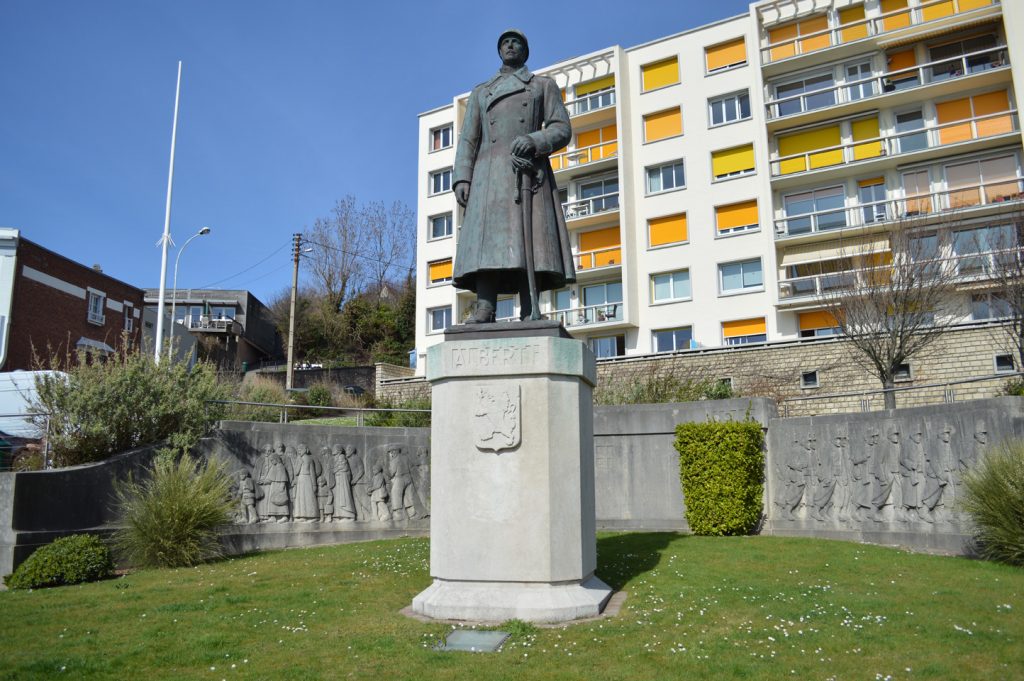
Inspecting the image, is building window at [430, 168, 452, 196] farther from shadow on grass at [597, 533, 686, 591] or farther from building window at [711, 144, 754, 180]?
shadow on grass at [597, 533, 686, 591]

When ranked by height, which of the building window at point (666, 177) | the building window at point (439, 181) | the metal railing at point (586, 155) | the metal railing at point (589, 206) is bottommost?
the metal railing at point (589, 206)

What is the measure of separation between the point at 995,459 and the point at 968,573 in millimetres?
1837

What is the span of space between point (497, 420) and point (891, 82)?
30696mm

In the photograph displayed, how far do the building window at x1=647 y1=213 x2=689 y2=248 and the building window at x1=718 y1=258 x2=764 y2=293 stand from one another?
2453 mm

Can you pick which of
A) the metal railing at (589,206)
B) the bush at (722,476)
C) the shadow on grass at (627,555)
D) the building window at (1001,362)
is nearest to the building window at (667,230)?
the metal railing at (589,206)

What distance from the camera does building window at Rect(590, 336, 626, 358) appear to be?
112ft

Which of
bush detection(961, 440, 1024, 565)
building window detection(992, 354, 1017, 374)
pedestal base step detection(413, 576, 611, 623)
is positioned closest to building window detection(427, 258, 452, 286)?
building window detection(992, 354, 1017, 374)

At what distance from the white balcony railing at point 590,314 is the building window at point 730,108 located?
9.52 meters

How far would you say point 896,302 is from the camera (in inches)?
811

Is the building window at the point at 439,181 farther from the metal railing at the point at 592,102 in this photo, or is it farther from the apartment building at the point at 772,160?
the metal railing at the point at 592,102

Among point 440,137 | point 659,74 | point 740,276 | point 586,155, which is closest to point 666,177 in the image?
point 586,155

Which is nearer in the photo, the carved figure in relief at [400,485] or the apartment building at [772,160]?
the carved figure in relief at [400,485]

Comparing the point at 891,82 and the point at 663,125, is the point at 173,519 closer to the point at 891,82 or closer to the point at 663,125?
the point at 663,125

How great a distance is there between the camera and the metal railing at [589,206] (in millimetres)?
35625
